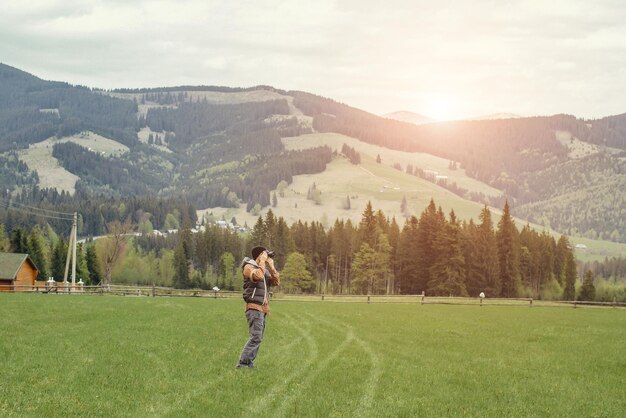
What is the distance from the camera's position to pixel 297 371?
2045cm

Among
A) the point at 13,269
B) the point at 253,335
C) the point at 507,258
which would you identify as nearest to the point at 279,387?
the point at 253,335

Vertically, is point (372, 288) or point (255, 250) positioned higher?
point (255, 250)

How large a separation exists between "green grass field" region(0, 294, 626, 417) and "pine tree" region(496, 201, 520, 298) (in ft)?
263

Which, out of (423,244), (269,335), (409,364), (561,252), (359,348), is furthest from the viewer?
(561,252)

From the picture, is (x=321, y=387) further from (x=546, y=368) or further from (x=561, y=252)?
(x=561, y=252)

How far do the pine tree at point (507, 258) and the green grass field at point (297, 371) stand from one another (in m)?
80.0

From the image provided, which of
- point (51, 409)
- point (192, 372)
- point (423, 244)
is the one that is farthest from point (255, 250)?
point (423, 244)

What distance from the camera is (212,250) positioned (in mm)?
165250

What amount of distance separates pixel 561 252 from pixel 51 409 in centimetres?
14373

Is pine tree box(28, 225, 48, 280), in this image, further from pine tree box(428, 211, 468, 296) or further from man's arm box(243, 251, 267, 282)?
man's arm box(243, 251, 267, 282)

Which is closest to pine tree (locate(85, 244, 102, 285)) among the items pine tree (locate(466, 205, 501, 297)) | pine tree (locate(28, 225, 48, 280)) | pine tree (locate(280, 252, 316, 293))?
pine tree (locate(28, 225, 48, 280))

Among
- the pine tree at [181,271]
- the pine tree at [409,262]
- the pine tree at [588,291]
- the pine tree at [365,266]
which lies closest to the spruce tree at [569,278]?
the pine tree at [588,291]

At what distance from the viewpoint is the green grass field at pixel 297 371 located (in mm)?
15562

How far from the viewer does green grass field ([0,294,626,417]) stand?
51.1 feet
